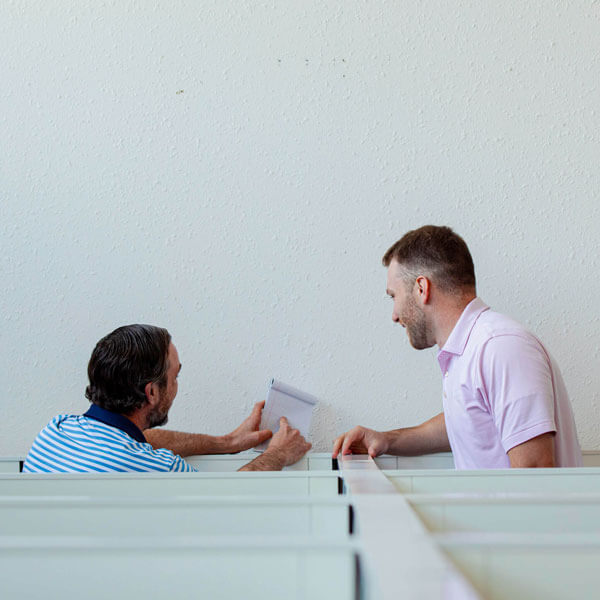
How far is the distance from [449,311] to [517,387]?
30cm

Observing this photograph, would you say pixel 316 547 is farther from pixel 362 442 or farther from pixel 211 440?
pixel 211 440

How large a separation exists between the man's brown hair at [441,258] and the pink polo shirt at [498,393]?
74 millimetres

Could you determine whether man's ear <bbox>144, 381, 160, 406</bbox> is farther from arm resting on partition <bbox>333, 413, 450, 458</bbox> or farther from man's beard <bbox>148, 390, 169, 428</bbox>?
arm resting on partition <bbox>333, 413, 450, 458</bbox>

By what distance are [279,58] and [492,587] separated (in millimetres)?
1662

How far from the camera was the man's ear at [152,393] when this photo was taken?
1.49 metres

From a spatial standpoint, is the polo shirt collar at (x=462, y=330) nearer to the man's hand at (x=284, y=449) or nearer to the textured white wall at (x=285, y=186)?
the textured white wall at (x=285, y=186)

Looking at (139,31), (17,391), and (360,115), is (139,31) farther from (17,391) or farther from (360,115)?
(17,391)

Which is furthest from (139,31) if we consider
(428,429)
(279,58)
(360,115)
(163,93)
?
(428,429)

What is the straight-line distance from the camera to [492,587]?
0.38 m

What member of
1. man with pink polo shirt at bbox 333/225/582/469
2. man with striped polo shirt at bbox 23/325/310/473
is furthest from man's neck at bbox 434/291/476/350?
man with striped polo shirt at bbox 23/325/310/473

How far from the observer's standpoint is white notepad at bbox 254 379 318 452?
1.68 meters

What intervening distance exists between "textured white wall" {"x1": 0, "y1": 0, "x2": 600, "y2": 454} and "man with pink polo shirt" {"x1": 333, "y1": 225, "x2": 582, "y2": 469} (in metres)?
0.20

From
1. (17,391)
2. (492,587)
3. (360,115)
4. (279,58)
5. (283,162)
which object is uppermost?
(279,58)

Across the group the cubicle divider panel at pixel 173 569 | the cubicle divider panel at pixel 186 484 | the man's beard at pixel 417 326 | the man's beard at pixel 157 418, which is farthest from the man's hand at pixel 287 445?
the cubicle divider panel at pixel 173 569
